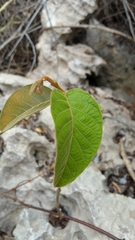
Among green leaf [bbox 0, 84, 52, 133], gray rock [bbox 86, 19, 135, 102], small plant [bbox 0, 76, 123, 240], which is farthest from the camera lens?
gray rock [bbox 86, 19, 135, 102]

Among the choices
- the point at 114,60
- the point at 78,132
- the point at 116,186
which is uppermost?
the point at 78,132

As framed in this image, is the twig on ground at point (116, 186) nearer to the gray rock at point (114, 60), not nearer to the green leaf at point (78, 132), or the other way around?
the green leaf at point (78, 132)

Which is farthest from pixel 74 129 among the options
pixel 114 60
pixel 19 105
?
pixel 114 60

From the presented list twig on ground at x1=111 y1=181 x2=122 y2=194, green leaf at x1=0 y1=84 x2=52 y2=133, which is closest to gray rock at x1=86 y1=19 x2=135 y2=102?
twig on ground at x1=111 y1=181 x2=122 y2=194

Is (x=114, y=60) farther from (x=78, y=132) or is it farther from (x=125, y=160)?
(x=78, y=132)

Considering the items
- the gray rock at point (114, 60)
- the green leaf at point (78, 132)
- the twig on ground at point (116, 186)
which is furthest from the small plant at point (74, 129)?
the gray rock at point (114, 60)

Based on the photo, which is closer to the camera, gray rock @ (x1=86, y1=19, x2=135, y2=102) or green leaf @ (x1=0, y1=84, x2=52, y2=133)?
green leaf @ (x1=0, y1=84, x2=52, y2=133)

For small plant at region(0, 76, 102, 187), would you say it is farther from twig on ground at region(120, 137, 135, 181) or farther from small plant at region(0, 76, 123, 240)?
twig on ground at region(120, 137, 135, 181)

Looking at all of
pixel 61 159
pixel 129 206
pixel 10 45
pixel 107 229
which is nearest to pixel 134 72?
pixel 10 45

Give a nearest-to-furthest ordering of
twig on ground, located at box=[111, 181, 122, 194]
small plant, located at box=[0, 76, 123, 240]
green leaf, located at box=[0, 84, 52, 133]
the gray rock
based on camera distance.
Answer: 1. small plant, located at box=[0, 76, 123, 240]
2. green leaf, located at box=[0, 84, 52, 133]
3. twig on ground, located at box=[111, 181, 122, 194]
4. the gray rock
